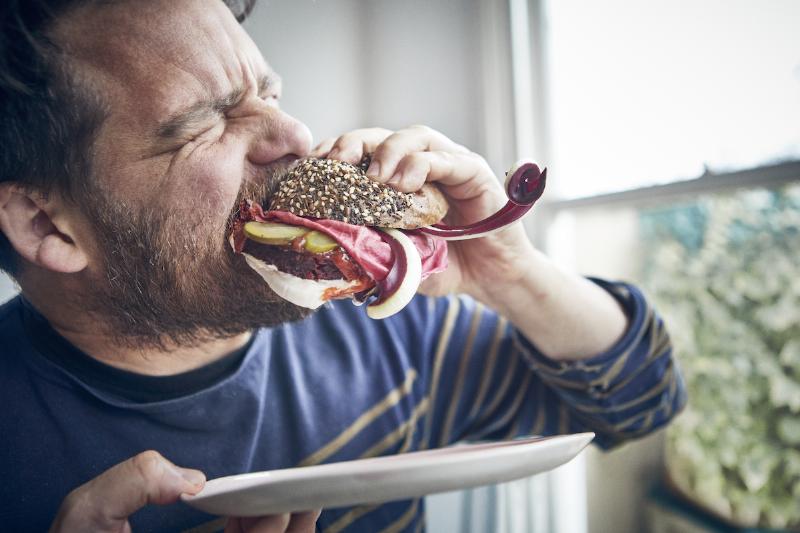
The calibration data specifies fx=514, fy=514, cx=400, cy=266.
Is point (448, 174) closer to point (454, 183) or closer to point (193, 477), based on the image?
point (454, 183)

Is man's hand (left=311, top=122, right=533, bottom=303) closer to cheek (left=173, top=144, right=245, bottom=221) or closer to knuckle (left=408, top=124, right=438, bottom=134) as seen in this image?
knuckle (left=408, top=124, right=438, bottom=134)

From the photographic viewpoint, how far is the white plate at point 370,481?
39cm

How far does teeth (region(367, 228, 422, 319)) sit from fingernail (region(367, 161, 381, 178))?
80mm

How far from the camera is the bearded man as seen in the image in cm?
55

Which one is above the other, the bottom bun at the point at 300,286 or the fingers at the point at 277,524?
the bottom bun at the point at 300,286

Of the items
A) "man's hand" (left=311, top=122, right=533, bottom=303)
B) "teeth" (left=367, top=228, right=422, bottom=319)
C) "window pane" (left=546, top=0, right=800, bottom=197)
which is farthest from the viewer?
"window pane" (left=546, top=0, right=800, bottom=197)

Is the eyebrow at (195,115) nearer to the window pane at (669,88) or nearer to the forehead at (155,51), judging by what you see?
the forehead at (155,51)

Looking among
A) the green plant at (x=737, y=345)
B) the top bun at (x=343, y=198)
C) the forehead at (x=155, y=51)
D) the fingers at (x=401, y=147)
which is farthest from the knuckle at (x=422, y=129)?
the green plant at (x=737, y=345)

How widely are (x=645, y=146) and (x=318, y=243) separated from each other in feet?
1.94

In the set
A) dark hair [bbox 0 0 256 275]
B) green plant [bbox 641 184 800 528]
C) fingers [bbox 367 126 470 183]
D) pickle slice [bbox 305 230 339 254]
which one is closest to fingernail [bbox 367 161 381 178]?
fingers [bbox 367 126 470 183]

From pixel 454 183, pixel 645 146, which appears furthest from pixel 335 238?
pixel 645 146

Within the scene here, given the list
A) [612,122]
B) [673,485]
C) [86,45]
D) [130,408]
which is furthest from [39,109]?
[673,485]

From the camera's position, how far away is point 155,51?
1.91 ft

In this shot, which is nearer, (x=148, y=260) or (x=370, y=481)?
(x=370, y=481)
